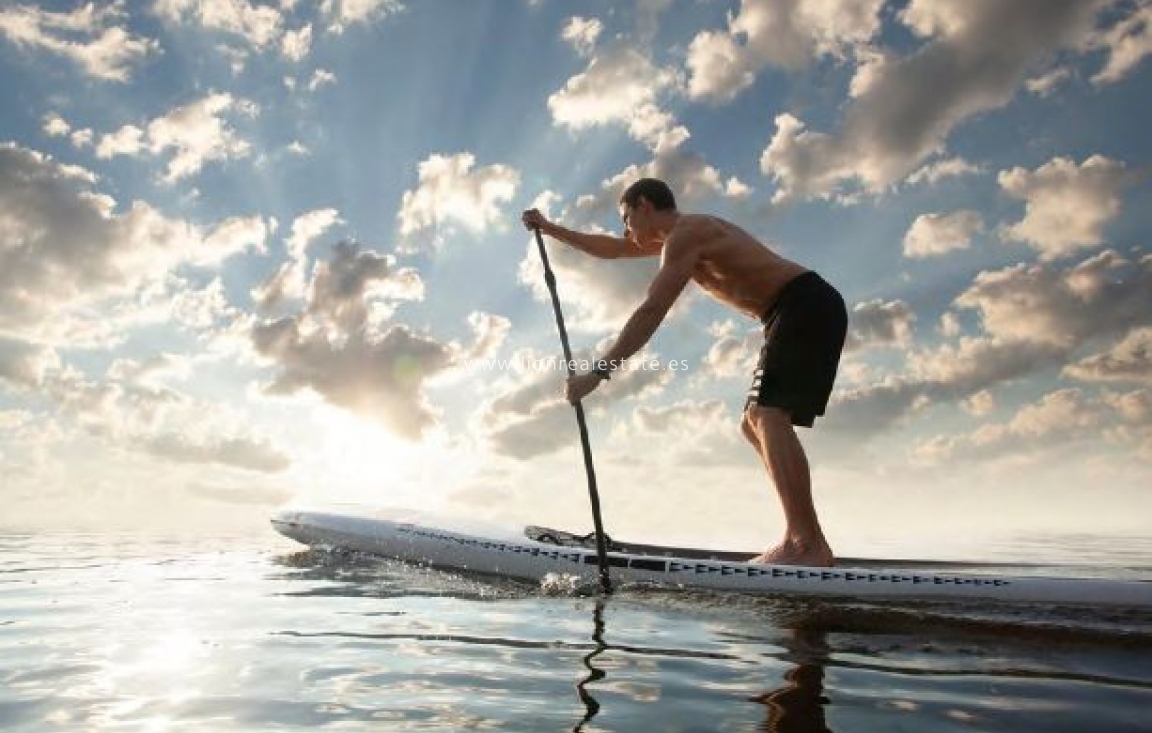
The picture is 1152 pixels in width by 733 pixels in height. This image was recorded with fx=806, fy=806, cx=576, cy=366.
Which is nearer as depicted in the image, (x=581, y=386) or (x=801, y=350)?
(x=581, y=386)

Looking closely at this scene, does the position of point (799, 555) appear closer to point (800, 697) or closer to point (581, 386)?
point (581, 386)

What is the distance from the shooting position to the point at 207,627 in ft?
13.9

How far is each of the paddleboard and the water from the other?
0.98ft

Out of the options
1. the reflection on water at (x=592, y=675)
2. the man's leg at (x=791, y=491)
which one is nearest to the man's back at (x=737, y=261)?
the man's leg at (x=791, y=491)

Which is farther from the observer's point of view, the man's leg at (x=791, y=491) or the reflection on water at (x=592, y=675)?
the man's leg at (x=791, y=491)

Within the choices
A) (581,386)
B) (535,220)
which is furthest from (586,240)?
(581,386)

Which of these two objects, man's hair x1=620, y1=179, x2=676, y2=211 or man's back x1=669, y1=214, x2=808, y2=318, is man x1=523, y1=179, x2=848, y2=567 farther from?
man's hair x1=620, y1=179, x2=676, y2=211

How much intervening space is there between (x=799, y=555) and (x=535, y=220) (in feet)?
13.6

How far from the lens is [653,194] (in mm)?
6285

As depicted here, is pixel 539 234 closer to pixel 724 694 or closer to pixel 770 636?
pixel 770 636

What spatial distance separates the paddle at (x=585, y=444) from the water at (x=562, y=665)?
43cm

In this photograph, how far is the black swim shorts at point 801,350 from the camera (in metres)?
5.64

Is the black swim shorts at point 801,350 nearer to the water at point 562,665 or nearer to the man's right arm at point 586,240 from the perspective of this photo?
the water at point 562,665

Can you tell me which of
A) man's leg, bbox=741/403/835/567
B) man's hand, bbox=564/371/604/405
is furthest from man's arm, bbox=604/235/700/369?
man's leg, bbox=741/403/835/567
